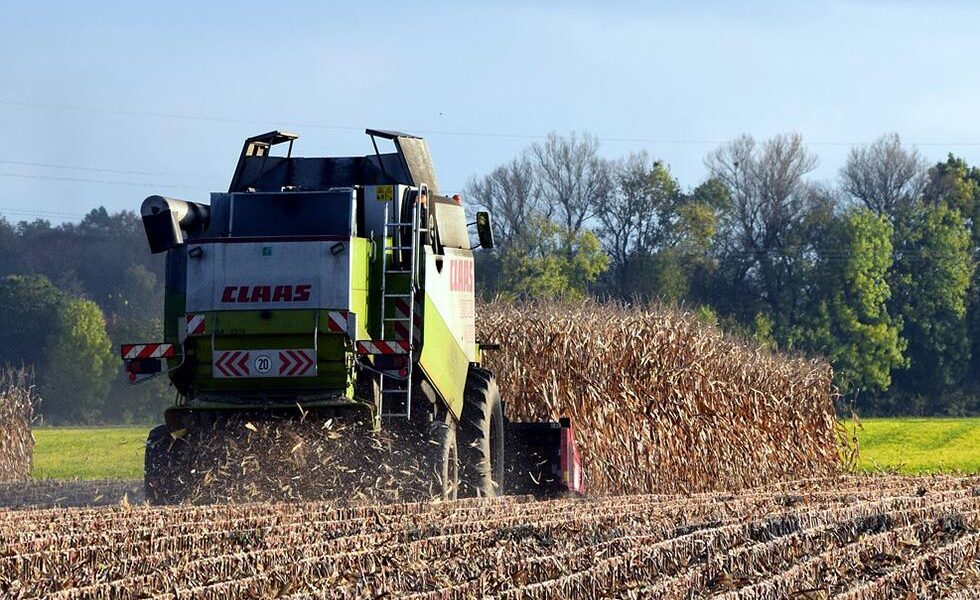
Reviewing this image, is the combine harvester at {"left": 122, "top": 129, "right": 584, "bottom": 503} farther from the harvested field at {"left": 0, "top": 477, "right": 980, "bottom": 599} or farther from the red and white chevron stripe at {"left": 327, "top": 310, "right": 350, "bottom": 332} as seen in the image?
the harvested field at {"left": 0, "top": 477, "right": 980, "bottom": 599}

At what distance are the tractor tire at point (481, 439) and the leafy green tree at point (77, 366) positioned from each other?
46.2 metres

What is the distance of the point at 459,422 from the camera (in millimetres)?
13453

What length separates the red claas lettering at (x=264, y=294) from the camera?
12.0 meters

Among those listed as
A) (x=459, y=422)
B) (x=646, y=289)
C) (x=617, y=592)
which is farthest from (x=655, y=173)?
(x=617, y=592)

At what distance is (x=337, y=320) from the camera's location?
11.9 m

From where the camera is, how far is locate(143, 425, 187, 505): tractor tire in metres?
12.8

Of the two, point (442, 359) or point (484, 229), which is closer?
A: point (442, 359)

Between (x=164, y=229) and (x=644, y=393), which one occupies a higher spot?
(x=164, y=229)

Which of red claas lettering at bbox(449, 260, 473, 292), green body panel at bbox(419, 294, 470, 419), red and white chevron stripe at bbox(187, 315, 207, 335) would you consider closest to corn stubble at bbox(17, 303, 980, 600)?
green body panel at bbox(419, 294, 470, 419)

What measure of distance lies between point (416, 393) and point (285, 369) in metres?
1.20

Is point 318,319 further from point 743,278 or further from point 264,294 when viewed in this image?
point 743,278

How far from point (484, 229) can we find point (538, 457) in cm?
262

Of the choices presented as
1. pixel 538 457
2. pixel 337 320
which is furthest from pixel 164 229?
pixel 538 457

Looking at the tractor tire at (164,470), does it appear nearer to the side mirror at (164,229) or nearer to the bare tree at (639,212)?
the side mirror at (164,229)
